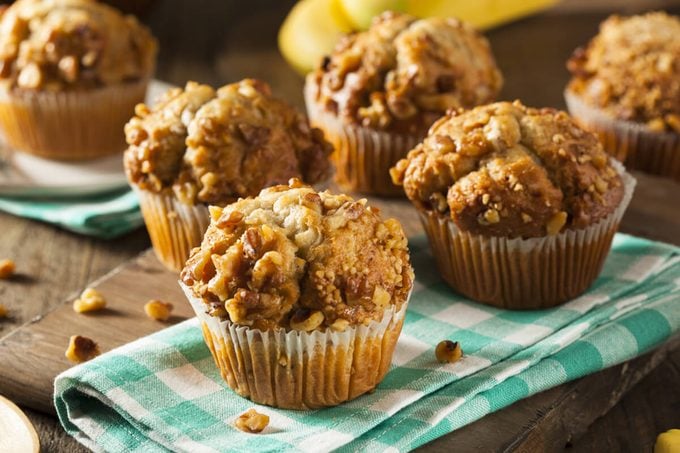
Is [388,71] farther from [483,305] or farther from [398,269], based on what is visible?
[398,269]

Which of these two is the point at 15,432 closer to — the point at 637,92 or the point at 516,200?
the point at 516,200

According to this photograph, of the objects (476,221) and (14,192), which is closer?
(476,221)

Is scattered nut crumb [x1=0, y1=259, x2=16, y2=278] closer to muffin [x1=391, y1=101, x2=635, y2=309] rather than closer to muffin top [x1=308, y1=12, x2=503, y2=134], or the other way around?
muffin top [x1=308, y1=12, x2=503, y2=134]

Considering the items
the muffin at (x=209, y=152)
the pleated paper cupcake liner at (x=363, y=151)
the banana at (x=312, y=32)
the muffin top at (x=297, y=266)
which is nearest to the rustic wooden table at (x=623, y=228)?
the banana at (x=312, y=32)

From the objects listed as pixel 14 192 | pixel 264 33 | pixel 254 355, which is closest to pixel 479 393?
pixel 254 355

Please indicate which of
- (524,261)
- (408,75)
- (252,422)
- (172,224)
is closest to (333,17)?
(408,75)

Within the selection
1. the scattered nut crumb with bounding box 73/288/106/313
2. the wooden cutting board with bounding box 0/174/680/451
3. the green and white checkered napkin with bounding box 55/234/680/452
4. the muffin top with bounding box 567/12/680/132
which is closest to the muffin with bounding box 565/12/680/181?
the muffin top with bounding box 567/12/680/132
